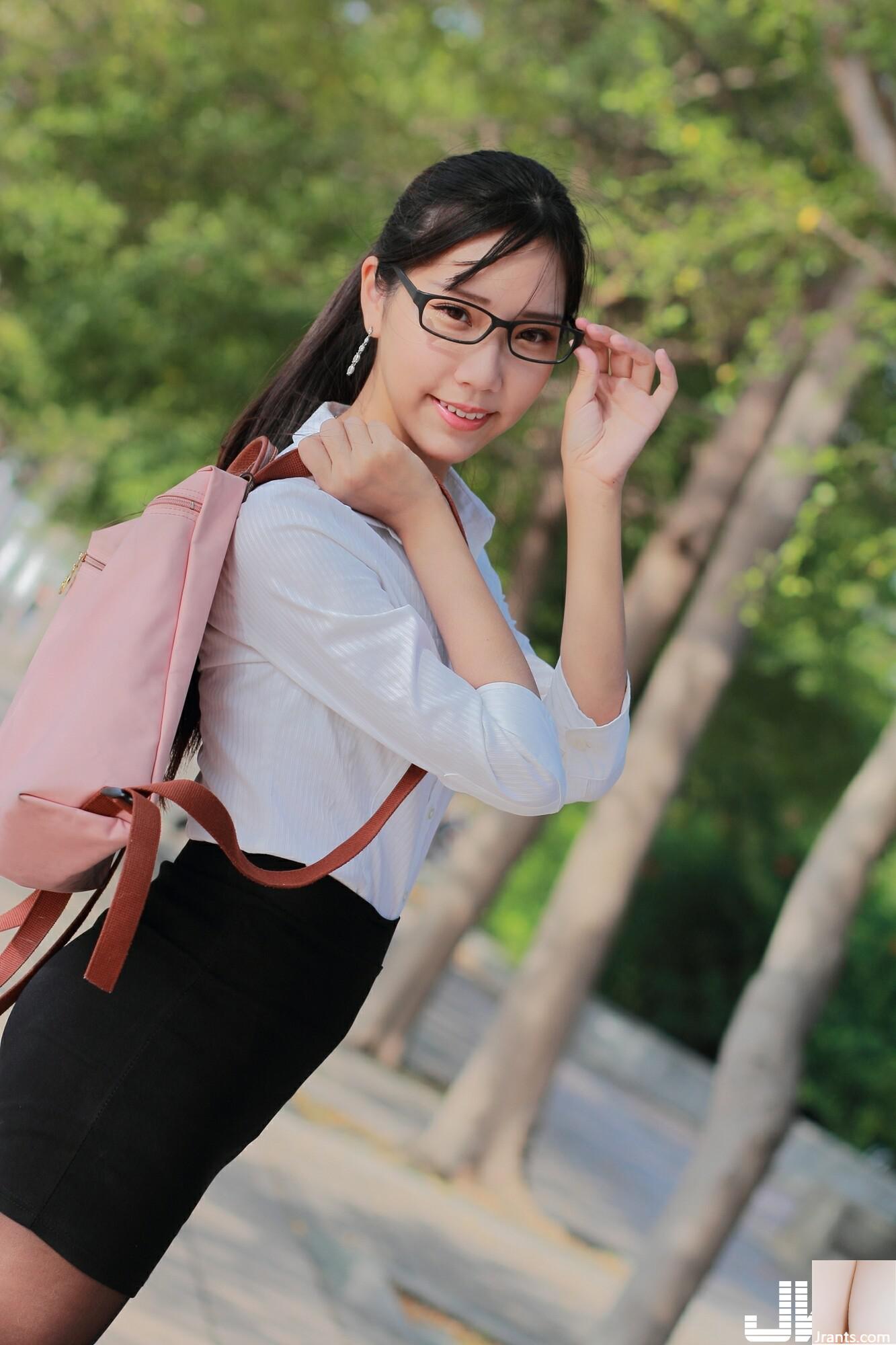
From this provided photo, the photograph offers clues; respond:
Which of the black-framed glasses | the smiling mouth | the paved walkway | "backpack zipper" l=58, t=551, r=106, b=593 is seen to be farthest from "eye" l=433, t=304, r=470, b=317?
the paved walkway

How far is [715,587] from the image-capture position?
8891mm

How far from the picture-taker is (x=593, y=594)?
2.15m

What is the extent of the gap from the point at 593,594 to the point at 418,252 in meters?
0.53

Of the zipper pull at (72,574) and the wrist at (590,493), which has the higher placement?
the wrist at (590,493)

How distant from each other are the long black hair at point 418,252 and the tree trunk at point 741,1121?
3511mm

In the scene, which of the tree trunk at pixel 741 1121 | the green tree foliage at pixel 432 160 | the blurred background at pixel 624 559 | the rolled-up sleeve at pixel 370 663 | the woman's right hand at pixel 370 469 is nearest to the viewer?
the rolled-up sleeve at pixel 370 663

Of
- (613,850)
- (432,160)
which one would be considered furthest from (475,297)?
(432,160)

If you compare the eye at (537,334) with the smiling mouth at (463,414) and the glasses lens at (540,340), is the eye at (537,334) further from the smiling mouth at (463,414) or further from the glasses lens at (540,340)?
the smiling mouth at (463,414)

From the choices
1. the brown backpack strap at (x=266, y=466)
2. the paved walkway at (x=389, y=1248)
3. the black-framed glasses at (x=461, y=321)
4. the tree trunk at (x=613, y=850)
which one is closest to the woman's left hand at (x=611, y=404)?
the black-framed glasses at (x=461, y=321)

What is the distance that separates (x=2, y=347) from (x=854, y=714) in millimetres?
10810

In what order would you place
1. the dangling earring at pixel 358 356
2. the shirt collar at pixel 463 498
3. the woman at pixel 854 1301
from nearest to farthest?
1. the shirt collar at pixel 463 498
2. the dangling earring at pixel 358 356
3. the woman at pixel 854 1301

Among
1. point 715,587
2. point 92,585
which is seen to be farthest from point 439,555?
point 715,587

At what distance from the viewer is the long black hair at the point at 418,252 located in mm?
2123

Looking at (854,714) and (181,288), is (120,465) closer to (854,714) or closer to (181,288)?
(181,288)
